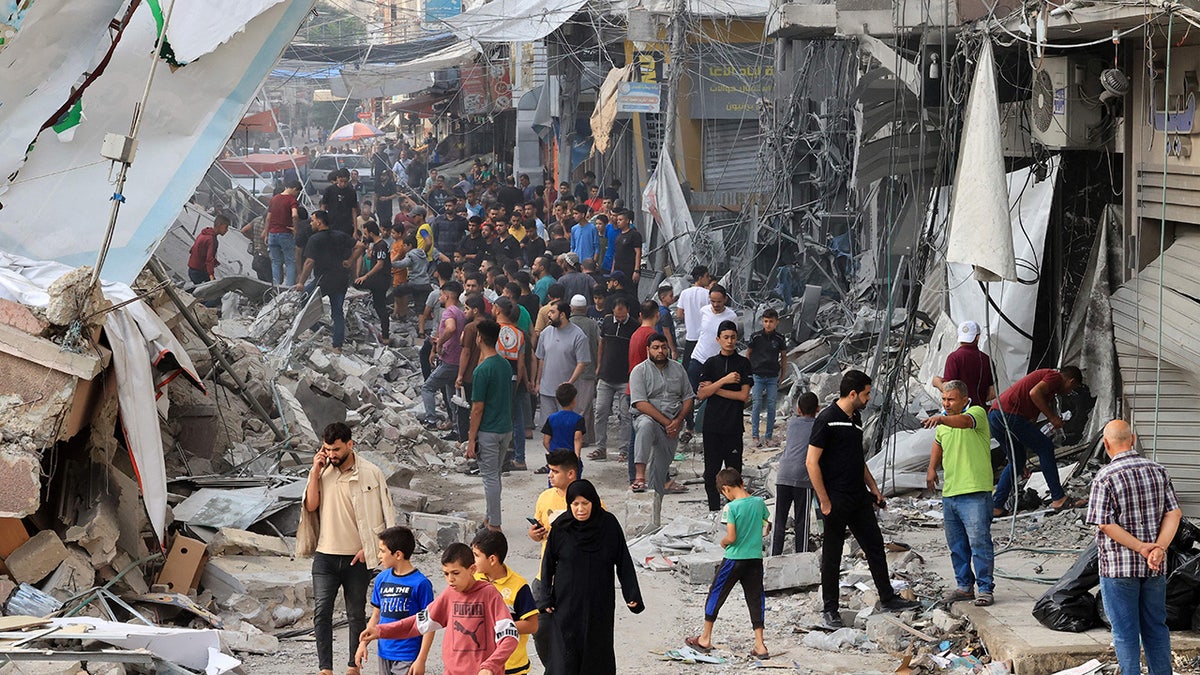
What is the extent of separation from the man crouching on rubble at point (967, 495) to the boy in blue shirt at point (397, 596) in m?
3.40

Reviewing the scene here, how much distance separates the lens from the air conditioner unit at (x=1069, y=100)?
37.9 feet

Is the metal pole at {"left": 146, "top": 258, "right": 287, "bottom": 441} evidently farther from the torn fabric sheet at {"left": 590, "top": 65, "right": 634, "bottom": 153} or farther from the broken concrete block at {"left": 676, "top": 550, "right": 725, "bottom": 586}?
the torn fabric sheet at {"left": 590, "top": 65, "right": 634, "bottom": 153}

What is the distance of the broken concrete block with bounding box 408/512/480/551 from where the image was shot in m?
10.8

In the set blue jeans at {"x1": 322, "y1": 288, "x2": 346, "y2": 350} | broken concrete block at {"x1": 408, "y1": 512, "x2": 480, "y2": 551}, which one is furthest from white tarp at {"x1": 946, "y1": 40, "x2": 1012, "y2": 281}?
blue jeans at {"x1": 322, "y1": 288, "x2": 346, "y2": 350}

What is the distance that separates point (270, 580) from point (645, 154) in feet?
54.5

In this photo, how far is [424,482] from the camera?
44.2ft

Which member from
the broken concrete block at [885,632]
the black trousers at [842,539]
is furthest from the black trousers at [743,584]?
the broken concrete block at [885,632]

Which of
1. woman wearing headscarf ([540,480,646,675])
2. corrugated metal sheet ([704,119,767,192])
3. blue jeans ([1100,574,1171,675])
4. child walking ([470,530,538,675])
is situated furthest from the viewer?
corrugated metal sheet ([704,119,767,192])

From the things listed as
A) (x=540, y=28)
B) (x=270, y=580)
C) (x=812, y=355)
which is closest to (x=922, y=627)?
(x=270, y=580)

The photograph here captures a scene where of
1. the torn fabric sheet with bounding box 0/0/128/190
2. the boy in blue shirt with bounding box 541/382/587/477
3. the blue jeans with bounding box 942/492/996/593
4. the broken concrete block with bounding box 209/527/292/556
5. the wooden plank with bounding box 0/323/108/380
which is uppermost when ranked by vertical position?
the torn fabric sheet with bounding box 0/0/128/190

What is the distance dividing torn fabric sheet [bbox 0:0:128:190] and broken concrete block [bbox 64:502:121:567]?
268cm

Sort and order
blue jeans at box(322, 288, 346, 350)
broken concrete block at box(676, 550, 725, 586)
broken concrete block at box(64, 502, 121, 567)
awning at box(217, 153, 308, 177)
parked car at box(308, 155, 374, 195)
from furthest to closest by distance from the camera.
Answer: awning at box(217, 153, 308, 177) → parked car at box(308, 155, 374, 195) → blue jeans at box(322, 288, 346, 350) → broken concrete block at box(676, 550, 725, 586) → broken concrete block at box(64, 502, 121, 567)

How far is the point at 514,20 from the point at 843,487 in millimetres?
14983

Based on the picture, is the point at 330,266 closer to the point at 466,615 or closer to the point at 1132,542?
the point at 466,615
